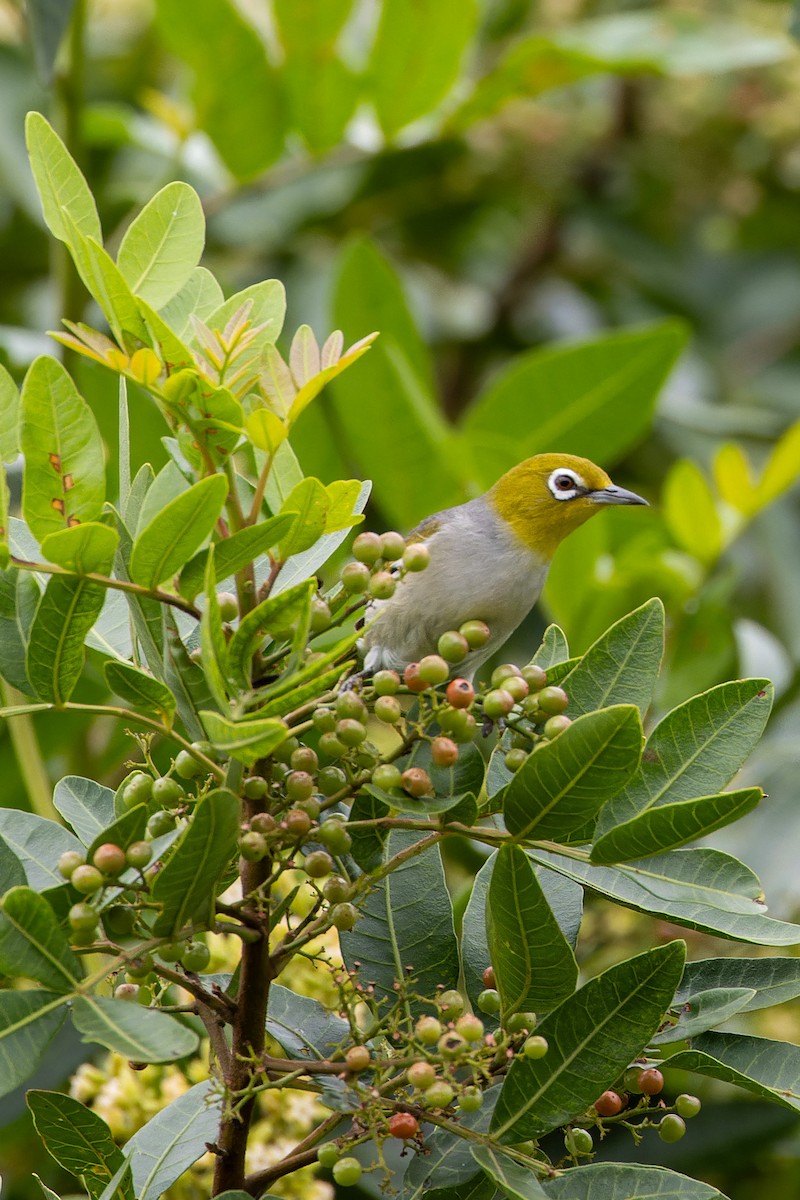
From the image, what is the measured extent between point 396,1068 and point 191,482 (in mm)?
683

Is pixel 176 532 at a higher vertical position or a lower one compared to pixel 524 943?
higher

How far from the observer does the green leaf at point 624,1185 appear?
1.35m

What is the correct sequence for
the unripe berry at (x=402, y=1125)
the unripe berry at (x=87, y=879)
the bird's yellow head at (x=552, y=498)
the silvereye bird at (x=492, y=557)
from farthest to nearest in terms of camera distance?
the bird's yellow head at (x=552, y=498) → the silvereye bird at (x=492, y=557) → the unripe berry at (x=402, y=1125) → the unripe berry at (x=87, y=879)

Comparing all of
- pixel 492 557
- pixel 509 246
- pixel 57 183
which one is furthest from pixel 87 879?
pixel 509 246

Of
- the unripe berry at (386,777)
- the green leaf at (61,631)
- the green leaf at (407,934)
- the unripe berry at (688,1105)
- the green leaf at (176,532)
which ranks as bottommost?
the unripe berry at (688,1105)

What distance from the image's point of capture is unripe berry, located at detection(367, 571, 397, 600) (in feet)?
4.69

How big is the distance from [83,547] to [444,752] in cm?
42

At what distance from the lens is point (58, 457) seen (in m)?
1.37

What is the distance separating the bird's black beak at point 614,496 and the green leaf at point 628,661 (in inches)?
36.0

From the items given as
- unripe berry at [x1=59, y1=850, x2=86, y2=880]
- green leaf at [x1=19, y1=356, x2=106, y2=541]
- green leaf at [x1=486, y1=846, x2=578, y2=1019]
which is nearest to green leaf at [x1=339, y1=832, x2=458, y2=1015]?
green leaf at [x1=486, y1=846, x2=578, y2=1019]

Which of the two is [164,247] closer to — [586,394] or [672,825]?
[672,825]

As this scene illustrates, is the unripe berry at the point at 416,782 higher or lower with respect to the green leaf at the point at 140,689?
lower

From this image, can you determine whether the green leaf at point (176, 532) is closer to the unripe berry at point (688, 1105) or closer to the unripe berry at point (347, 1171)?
the unripe berry at point (347, 1171)

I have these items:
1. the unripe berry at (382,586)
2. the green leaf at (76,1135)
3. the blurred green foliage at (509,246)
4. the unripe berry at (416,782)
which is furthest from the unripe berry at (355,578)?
the blurred green foliage at (509,246)
